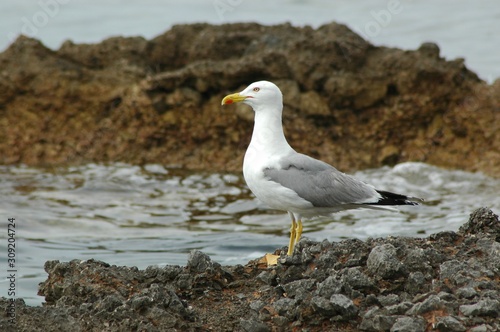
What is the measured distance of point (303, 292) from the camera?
5270 mm

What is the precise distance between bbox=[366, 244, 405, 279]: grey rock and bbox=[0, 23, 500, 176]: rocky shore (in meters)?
5.97

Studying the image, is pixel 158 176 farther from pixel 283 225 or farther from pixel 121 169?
pixel 283 225

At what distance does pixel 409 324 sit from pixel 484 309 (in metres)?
0.42

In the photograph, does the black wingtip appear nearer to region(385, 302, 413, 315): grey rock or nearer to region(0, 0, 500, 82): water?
region(385, 302, 413, 315): grey rock

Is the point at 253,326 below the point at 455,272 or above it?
below

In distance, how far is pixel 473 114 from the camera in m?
12.0

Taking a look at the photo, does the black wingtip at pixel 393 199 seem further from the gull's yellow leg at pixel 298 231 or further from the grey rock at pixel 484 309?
the grey rock at pixel 484 309

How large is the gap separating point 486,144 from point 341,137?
1893mm

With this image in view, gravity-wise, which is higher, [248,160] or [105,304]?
[248,160]

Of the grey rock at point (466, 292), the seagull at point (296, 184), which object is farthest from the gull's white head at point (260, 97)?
the grey rock at point (466, 292)

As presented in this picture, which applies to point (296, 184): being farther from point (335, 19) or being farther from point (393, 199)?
point (335, 19)

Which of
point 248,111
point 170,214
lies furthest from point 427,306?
point 248,111

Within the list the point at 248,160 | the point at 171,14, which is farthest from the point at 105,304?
the point at 171,14

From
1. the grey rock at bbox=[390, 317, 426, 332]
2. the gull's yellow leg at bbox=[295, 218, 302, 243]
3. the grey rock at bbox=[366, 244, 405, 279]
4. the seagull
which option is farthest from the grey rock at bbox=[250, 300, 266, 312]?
the gull's yellow leg at bbox=[295, 218, 302, 243]
